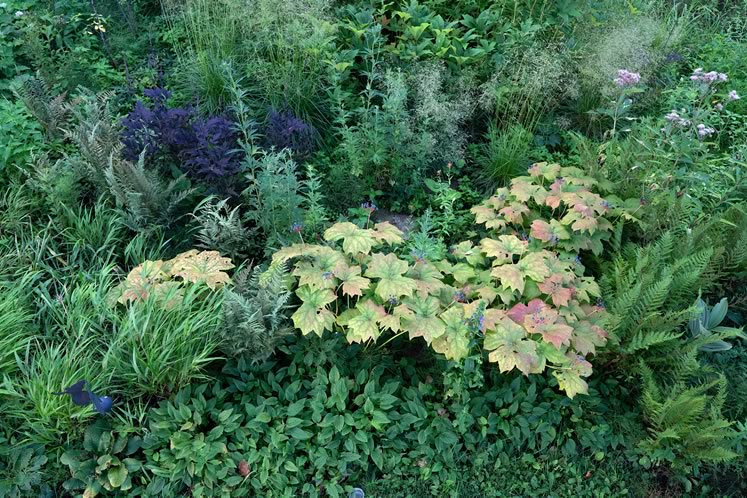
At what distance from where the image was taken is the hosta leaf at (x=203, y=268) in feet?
9.52

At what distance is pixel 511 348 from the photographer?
2.66 meters

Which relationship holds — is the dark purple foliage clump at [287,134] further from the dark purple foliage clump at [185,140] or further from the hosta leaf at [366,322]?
the hosta leaf at [366,322]

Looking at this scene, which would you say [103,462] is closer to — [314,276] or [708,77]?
[314,276]

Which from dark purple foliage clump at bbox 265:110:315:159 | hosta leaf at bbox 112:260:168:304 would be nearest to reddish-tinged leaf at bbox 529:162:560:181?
dark purple foliage clump at bbox 265:110:315:159

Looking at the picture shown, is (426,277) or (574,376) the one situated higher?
(426,277)


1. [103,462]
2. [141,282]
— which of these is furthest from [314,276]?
[103,462]

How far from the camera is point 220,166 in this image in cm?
339

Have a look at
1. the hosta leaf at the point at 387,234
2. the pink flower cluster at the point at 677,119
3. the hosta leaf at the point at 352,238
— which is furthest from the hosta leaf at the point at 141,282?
the pink flower cluster at the point at 677,119

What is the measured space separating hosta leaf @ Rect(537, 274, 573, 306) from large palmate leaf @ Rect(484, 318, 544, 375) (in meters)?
0.26

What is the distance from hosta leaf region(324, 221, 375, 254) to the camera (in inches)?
117

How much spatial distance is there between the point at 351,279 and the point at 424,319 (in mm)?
406

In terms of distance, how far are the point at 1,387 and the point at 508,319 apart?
7.61 ft

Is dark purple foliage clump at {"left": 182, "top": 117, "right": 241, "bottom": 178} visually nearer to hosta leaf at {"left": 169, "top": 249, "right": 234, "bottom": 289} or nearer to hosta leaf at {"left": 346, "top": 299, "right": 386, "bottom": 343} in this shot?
hosta leaf at {"left": 169, "top": 249, "right": 234, "bottom": 289}

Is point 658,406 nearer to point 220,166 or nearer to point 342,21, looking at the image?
point 220,166
